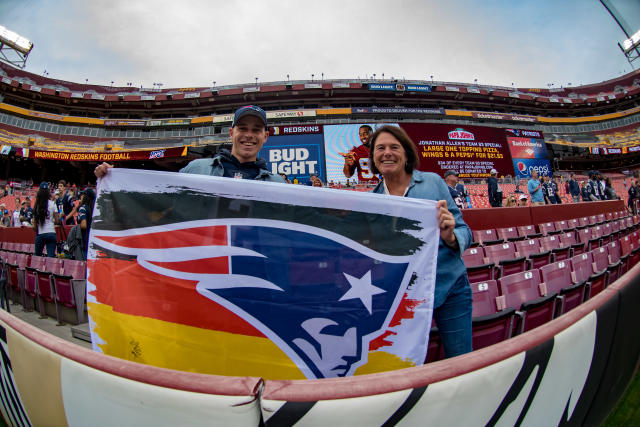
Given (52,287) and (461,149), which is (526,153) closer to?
(461,149)

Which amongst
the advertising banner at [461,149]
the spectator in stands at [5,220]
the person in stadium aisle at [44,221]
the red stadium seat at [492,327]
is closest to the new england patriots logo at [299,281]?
the red stadium seat at [492,327]

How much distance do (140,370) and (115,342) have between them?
102 cm

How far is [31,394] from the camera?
814 mm

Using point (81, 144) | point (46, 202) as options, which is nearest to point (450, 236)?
point (46, 202)

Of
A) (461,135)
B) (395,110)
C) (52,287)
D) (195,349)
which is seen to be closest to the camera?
(195,349)

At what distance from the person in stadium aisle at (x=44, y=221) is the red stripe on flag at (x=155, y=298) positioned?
18.1 feet

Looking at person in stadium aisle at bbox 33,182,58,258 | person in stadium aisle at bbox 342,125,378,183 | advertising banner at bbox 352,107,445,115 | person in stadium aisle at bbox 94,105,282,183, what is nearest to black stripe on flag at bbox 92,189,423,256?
person in stadium aisle at bbox 94,105,282,183

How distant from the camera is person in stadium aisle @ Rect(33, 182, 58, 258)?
4957 millimetres

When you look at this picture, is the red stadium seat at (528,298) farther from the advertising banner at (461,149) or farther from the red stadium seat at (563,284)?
the advertising banner at (461,149)

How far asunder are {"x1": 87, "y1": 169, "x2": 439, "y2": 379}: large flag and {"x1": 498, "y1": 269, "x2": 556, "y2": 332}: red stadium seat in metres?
1.30

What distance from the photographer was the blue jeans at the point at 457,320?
1.25m

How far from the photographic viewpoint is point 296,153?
20281 mm

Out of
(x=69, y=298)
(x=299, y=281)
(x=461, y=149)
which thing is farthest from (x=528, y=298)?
(x=461, y=149)

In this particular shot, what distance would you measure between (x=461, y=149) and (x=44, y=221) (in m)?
26.0
